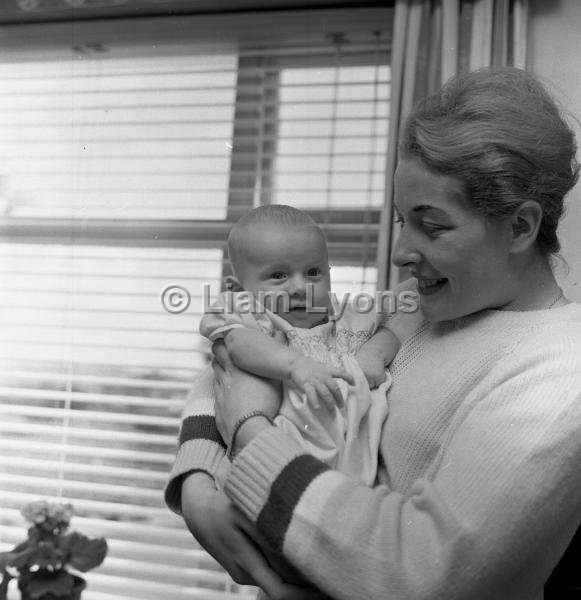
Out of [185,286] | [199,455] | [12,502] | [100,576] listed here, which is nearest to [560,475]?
[199,455]

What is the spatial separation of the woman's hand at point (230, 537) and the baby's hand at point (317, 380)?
0.22 m

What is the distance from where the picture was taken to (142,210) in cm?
295

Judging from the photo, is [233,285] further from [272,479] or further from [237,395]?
[272,479]

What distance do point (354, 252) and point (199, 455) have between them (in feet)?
4.82

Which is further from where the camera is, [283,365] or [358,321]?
[358,321]

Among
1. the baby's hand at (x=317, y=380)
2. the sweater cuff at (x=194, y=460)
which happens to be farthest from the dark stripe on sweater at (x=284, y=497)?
the sweater cuff at (x=194, y=460)

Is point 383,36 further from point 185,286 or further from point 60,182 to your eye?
point 60,182

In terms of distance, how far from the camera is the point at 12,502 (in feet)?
9.58

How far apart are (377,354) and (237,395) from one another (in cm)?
27

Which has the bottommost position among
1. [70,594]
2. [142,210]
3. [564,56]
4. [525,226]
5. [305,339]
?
[70,594]

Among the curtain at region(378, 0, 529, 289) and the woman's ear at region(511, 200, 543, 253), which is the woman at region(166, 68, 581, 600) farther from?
the curtain at region(378, 0, 529, 289)

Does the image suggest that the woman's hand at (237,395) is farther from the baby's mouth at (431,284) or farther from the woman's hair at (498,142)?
the woman's hair at (498,142)

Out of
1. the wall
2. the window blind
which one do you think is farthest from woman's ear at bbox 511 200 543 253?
the window blind

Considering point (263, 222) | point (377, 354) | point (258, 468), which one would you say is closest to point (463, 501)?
point (258, 468)
